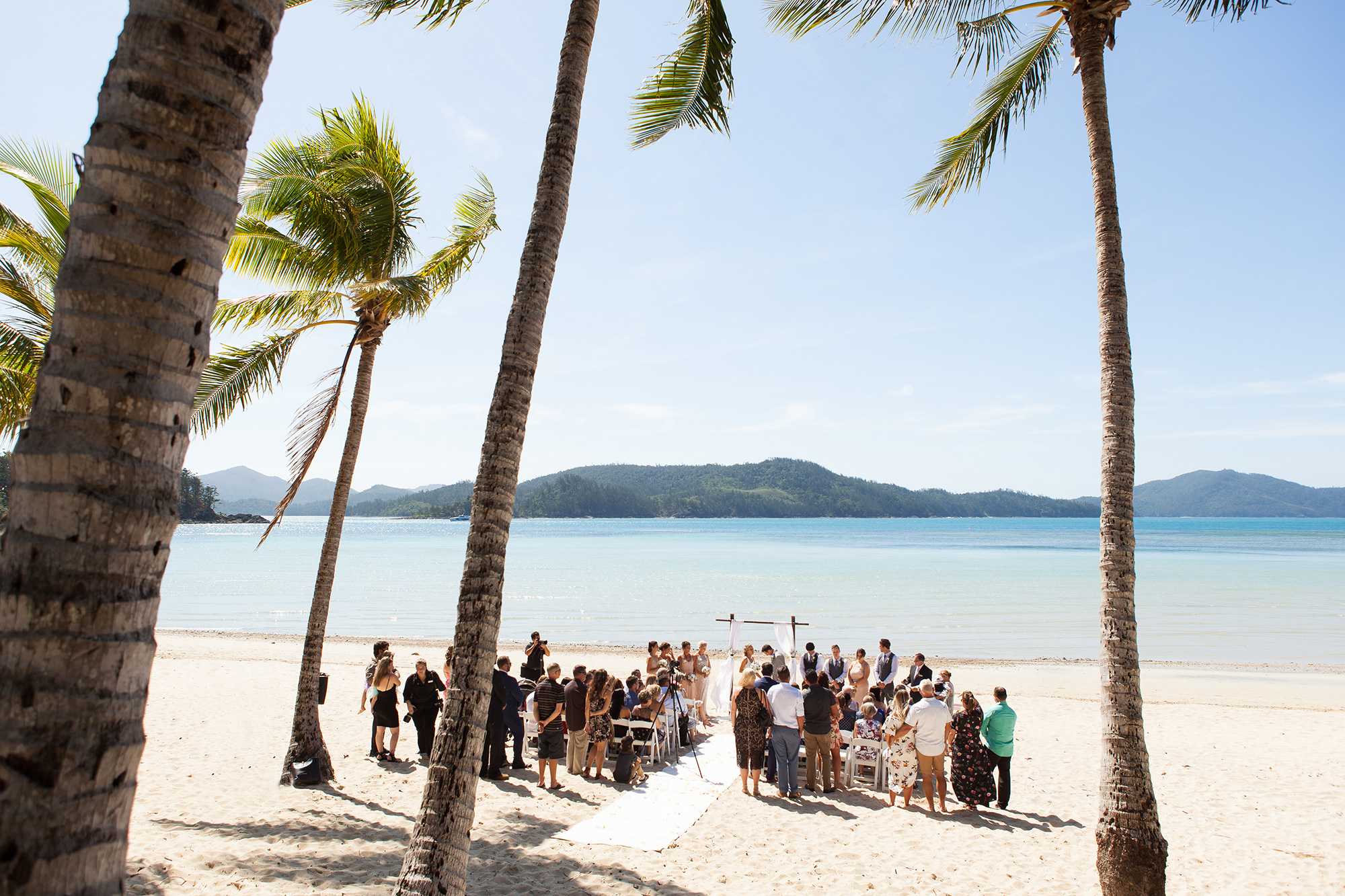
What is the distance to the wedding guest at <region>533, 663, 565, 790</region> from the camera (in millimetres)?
8945

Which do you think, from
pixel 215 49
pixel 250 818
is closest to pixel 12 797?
pixel 215 49

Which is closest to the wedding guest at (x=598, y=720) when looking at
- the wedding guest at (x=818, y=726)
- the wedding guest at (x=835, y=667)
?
the wedding guest at (x=818, y=726)

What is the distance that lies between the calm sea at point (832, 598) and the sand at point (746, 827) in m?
12.2

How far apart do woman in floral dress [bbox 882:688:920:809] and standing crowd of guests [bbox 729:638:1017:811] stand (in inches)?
0.4

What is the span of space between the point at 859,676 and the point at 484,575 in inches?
381

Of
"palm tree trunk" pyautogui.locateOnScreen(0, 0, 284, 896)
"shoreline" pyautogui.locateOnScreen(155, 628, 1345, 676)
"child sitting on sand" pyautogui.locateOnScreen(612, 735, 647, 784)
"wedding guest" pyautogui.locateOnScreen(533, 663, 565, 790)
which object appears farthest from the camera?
"shoreline" pyautogui.locateOnScreen(155, 628, 1345, 676)

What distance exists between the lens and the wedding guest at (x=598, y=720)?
30.9ft

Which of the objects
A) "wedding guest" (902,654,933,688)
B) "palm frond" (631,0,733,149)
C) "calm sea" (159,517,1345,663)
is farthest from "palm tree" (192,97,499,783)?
"calm sea" (159,517,1345,663)

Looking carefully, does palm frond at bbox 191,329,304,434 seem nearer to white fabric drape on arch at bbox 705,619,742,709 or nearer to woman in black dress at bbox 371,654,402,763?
woman in black dress at bbox 371,654,402,763

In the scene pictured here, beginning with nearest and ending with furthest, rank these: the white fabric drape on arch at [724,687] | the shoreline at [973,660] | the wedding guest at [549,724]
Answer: the wedding guest at [549,724]
the white fabric drape on arch at [724,687]
the shoreline at [973,660]

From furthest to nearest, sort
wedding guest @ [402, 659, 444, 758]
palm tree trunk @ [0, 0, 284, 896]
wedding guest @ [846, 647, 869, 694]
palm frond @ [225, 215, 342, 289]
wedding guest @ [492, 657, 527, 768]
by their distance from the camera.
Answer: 1. wedding guest @ [846, 647, 869, 694]
2. wedding guest @ [492, 657, 527, 768]
3. wedding guest @ [402, 659, 444, 758]
4. palm frond @ [225, 215, 342, 289]
5. palm tree trunk @ [0, 0, 284, 896]

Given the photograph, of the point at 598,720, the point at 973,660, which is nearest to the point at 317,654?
the point at 598,720

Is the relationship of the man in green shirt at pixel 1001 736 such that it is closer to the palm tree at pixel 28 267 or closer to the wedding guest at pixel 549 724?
the wedding guest at pixel 549 724

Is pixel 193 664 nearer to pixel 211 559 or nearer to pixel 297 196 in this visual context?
pixel 297 196
